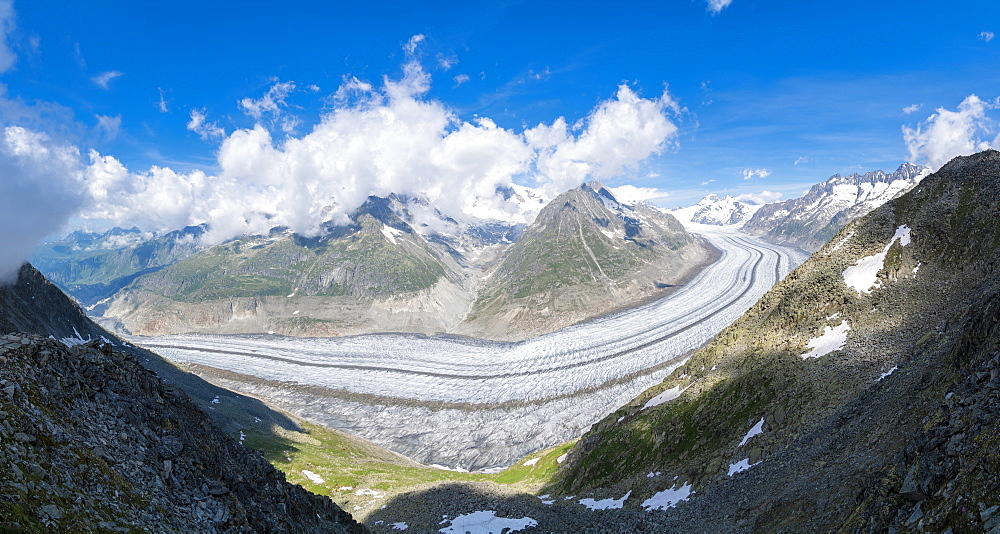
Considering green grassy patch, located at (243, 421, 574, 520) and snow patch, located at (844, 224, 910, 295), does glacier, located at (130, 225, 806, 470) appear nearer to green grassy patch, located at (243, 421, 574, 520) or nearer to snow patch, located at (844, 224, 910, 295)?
green grassy patch, located at (243, 421, 574, 520)

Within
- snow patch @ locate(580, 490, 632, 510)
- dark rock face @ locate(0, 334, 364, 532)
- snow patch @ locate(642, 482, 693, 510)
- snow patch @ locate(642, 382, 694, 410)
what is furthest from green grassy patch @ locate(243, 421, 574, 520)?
dark rock face @ locate(0, 334, 364, 532)

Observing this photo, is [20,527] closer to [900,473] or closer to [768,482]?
[900,473]

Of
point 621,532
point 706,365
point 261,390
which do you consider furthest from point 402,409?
point 621,532

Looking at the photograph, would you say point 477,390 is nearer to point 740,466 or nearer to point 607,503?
point 607,503

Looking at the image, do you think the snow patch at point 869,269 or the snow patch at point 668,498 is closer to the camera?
the snow patch at point 668,498

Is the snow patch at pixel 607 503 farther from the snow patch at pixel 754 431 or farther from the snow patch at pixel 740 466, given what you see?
the snow patch at pixel 754 431

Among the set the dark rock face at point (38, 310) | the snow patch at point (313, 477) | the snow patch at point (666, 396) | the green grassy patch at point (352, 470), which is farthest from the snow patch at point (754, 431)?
the dark rock face at point (38, 310)
